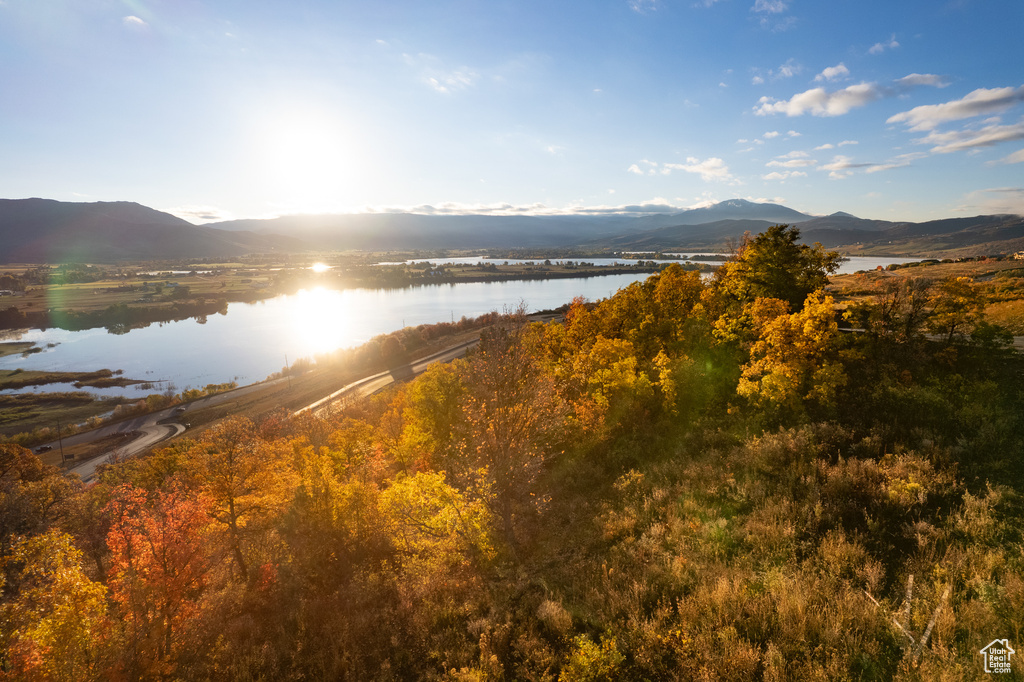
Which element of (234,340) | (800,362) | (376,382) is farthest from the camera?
(234,340)

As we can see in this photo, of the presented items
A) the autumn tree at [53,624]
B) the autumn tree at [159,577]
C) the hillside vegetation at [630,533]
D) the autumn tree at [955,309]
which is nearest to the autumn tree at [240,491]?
the hillside vegetation at [630,533]

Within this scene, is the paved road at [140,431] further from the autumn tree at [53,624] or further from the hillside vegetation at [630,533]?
the autumn tree at [53,624]

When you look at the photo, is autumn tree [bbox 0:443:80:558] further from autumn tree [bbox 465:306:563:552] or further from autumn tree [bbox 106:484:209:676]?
autumn tree [bbox 465:306:563:552]

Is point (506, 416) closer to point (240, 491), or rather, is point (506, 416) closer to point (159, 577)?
point (159, 577)

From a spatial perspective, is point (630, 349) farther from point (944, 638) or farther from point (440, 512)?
point (944, 638)

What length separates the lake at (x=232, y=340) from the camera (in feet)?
367

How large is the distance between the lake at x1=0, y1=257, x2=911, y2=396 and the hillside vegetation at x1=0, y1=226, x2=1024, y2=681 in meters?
87.3

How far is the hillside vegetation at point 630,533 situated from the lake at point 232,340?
87324 millimetres

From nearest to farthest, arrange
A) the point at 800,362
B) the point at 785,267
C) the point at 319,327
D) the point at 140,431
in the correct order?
the point at 800,362 < the point at 785,267 < the point at 140,431 < the point at 319,327

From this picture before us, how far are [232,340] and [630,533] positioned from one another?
→ 156m

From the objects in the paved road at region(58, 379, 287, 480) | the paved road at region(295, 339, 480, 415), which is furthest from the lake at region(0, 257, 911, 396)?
the paved road at region(295, 339, 480, 415)

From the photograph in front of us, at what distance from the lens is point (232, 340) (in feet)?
455

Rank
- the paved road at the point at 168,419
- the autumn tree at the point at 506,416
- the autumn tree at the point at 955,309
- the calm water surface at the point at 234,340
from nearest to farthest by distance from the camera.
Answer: the autumn tree at the point at 506,416 → the autumn tree at the point at 955,309 → the paved road at the point at 168,419 → the calm water surface at the point at 234,340

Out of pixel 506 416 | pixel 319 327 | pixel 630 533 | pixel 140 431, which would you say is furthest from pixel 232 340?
pixel 630 533
